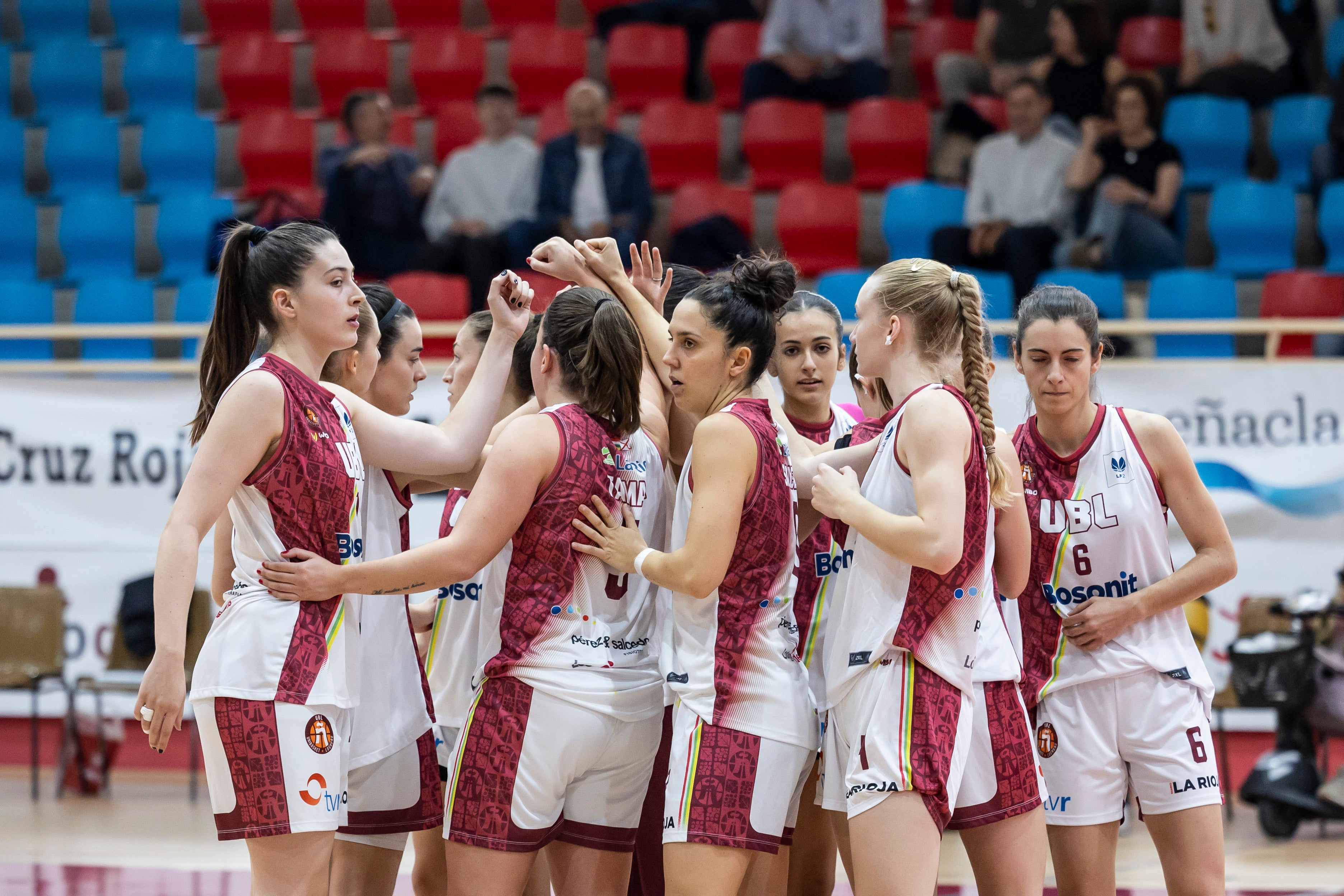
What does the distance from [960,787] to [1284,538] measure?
4806 mm

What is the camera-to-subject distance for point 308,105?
12344mm

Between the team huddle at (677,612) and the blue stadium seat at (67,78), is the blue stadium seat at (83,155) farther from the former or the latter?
the team huddle at (677,612)

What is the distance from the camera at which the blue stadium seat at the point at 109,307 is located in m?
10.5

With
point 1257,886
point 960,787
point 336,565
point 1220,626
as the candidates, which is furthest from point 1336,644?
point 336,565

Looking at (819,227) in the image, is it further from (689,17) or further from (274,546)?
(274,546)

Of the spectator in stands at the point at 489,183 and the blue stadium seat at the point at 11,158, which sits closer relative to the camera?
the spectator in stands at the point at 489,183

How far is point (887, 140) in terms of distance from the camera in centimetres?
1063

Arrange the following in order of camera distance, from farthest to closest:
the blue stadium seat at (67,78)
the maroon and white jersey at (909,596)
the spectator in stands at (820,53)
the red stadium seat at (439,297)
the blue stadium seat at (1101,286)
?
the blue stadium seat at (67,78) < the spectator in stands at (820,53) < the red stadium seat at (439,297) < the blue stadium seat at (1101,286) < the maroon and white jersey at (909,596)

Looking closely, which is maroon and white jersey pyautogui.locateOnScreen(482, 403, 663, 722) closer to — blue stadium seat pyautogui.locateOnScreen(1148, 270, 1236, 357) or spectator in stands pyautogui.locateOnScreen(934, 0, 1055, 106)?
blue stadium seat pyautogui.locateOnScreen(1148, 270, 1236, 357)

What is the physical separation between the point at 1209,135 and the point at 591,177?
14.6ft

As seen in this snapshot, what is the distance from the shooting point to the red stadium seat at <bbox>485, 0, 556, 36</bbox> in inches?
489

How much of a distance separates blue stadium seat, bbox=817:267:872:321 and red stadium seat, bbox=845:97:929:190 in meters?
1.61

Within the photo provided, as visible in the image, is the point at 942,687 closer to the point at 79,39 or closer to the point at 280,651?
the point at 280,651

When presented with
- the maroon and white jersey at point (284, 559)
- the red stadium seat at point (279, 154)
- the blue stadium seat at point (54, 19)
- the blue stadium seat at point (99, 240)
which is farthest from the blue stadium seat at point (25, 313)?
the maroon and white jersey at point (284, 559)
